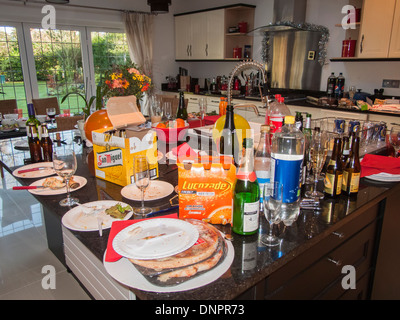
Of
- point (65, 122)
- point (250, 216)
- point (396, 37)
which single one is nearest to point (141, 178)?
point (250, 216)

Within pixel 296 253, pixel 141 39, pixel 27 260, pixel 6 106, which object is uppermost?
pixel 141 39

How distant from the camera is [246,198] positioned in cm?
92

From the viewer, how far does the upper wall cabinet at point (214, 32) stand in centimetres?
514

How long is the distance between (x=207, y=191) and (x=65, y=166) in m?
0.62

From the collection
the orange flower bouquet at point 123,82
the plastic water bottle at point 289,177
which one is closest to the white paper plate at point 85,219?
the plastic water bottle at point 289,177

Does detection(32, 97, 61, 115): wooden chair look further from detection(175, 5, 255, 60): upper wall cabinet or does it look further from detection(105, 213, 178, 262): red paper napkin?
detection(105, 213, 178, 262): red paper napkin

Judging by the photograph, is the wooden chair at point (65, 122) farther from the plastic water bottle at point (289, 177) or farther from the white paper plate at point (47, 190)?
the plastic water bottle at point (289, 177)

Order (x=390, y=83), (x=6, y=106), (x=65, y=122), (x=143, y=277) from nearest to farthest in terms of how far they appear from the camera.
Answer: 1. (x=143, y=277)
2. (x=65, y=122)
3. (x=390, y=83)
4. (x=6, y=106)

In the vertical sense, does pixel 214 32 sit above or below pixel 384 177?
above

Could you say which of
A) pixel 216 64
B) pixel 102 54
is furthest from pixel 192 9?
pixel 102 54

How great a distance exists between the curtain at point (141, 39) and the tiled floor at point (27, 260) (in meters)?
3.08

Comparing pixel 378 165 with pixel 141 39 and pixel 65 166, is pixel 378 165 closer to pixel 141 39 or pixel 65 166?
pixel 65 166

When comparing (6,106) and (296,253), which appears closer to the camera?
(296,253)

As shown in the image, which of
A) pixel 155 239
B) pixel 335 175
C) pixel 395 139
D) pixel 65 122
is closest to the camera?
pixel 155 239
